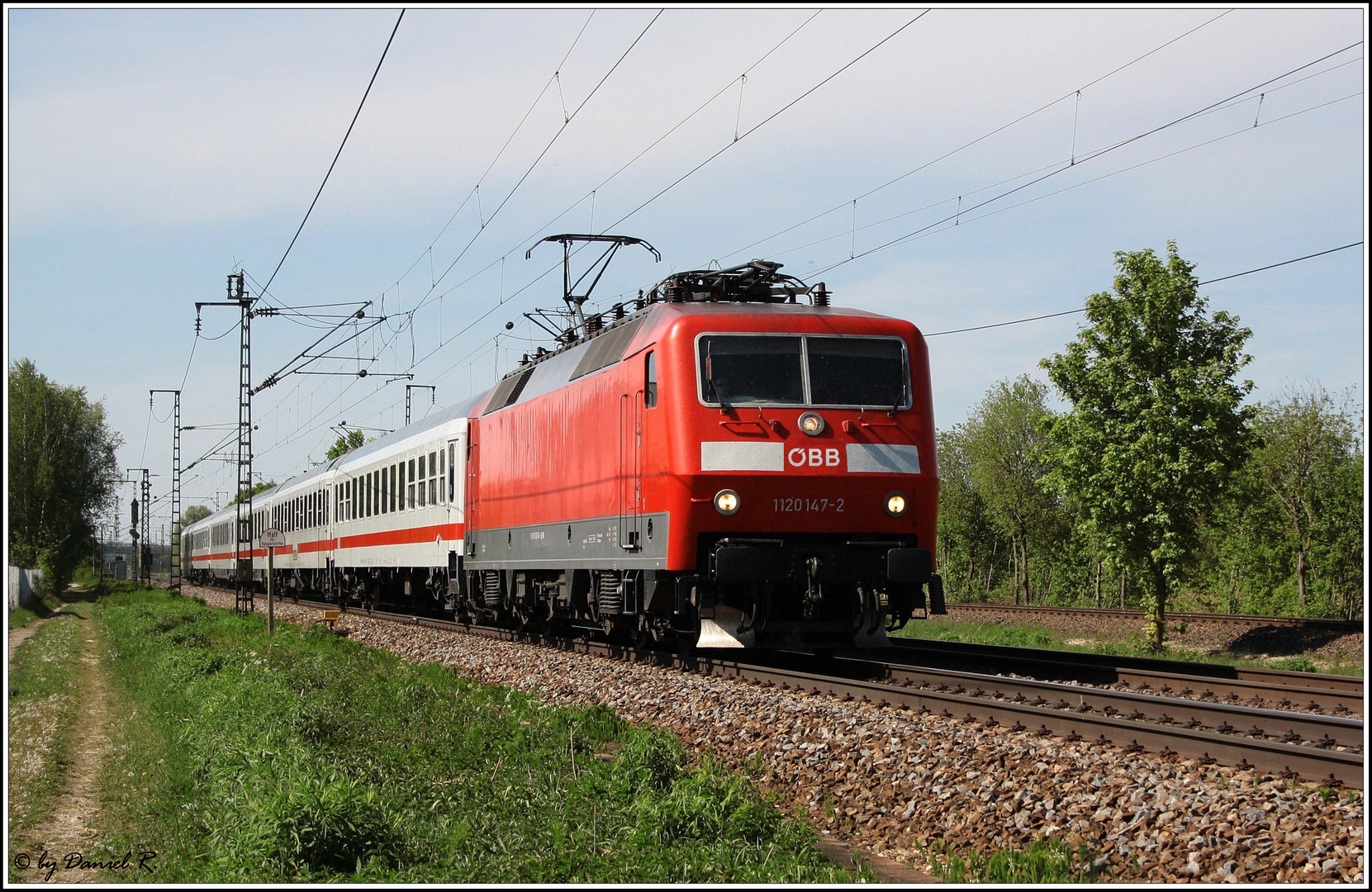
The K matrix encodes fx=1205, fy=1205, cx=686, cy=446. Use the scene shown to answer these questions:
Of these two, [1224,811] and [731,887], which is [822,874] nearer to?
[731,887]

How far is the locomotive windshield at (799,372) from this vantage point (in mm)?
12352

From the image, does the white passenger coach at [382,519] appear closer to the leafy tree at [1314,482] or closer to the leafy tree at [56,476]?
the leafy tree at [56,476]

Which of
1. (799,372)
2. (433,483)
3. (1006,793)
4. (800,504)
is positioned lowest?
(1006,793)

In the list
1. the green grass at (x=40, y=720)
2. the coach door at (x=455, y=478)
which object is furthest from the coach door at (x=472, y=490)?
the green grass at (x=40, y=720)

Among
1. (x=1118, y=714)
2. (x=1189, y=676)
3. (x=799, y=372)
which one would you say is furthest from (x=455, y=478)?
(x=1118, y=714)

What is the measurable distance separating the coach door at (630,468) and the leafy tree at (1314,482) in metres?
27.2

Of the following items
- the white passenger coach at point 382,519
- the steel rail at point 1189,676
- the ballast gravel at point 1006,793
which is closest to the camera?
the ballast gravel at point 1006,793

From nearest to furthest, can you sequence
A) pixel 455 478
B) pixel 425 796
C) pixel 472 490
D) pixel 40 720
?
pixel 425 796, pixel 40 720, pixel 472 490, pixel 455 478

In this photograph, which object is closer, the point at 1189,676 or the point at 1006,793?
the point at 1006,793

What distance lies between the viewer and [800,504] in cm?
1229

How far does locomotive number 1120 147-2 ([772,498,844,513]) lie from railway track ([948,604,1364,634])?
1445 cm

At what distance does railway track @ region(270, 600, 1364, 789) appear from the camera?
7254 mm

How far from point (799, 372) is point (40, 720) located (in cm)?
1050

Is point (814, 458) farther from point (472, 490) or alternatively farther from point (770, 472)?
point (472, 490)
